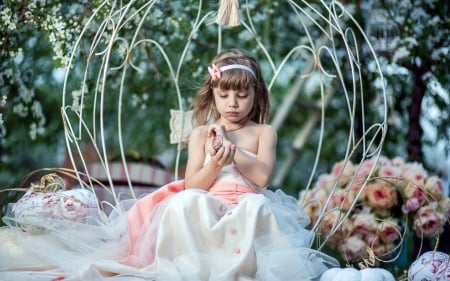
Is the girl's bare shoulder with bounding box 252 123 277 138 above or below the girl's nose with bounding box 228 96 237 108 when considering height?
below

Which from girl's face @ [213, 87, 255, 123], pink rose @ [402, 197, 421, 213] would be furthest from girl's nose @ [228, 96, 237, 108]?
pink rose @ [402, 197, 421, 213]

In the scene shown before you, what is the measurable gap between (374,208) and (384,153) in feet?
6.71

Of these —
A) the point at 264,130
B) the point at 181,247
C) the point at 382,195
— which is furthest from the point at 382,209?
the point at 181,247

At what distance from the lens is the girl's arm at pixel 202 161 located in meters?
3.15

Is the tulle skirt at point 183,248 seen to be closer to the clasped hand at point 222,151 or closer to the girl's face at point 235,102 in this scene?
the clasped hand at point 222,151

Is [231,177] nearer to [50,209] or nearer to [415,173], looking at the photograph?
[50,209]

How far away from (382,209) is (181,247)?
5.39ft

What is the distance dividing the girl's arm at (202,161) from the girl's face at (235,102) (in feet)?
0.36

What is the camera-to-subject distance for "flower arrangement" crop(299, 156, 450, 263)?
13.8 ft

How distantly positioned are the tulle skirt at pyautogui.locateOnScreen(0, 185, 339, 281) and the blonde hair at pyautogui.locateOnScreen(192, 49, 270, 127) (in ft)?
1.49

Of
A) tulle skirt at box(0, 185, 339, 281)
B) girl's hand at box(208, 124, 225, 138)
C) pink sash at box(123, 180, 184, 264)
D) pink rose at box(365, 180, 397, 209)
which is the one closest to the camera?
tulle skirt at box(0, 185, 339, 281)

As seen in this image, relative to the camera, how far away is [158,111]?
7.31m

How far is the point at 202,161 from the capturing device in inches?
132

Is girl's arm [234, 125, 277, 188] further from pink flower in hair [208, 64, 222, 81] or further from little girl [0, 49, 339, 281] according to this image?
pink flower in hair [208, 64, 222, 81]
